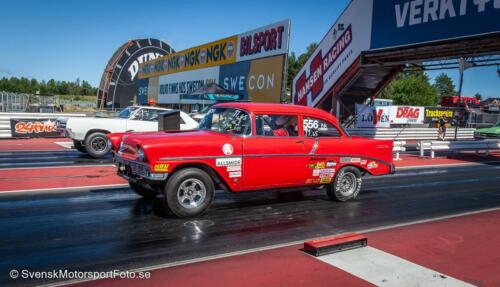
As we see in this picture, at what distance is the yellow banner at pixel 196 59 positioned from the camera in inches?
1259

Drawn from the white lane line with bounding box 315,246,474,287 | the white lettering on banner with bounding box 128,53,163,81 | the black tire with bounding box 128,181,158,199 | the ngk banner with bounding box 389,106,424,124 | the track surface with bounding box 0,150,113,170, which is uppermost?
the white lettering on banner with bounding box 128,53,163,81

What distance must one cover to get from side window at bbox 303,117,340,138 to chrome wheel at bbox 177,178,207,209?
2294 millimetres

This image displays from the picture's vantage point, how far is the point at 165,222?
6.07 m

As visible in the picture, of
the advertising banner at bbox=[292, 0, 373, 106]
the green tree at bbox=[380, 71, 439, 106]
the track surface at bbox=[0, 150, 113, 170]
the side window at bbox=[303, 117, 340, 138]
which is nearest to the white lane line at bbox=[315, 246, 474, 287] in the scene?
the side window at bbox=[303, 117, 340, 138]

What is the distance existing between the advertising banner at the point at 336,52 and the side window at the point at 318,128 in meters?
14.0

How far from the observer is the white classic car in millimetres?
13219

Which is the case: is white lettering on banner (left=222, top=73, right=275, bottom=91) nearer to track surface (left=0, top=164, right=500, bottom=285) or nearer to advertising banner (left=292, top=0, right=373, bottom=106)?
advertising banner (left=292, top=0, right=373, bottom=106)

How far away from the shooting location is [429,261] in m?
4.83

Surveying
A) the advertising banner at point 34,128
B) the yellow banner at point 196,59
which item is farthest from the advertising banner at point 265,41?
the advertising banner at point 34,128

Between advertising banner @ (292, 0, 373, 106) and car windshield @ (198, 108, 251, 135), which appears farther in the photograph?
advertising banner @ (292, 0, 373, 106)

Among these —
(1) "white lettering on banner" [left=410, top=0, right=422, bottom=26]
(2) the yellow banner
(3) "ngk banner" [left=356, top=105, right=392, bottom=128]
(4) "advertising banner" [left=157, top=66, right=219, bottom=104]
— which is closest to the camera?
(1) "white lettering on banner" [left=410, top=0, right=422, bottom=26]

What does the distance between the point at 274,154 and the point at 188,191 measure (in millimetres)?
1623

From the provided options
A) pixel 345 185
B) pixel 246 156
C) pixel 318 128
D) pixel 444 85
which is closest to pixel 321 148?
pixel 318 128

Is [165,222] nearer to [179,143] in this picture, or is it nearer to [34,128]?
[179,143]
